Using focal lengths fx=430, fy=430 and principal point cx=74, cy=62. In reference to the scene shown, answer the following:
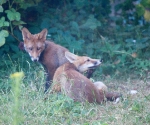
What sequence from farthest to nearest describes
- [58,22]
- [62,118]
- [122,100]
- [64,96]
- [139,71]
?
[58,22] < [139,71] < [122,100] < [64,96] < [62,118]

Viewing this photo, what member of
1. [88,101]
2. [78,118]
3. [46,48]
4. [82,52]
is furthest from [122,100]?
[82,52]

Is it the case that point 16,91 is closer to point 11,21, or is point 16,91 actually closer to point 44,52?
point 44,52

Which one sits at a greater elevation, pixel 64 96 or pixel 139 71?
pixel 64 96

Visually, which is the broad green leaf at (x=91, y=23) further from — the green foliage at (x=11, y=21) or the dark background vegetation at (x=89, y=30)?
the green foliage at (x=11, y=21)

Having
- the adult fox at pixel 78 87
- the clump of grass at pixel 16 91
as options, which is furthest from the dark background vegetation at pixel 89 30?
the clump of grass at pixel 16 91

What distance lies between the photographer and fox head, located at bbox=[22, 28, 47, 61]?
300 inches

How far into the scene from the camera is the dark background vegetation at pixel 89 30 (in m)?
8.37

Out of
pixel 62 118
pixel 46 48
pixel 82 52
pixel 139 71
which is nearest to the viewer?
pixel 62 118

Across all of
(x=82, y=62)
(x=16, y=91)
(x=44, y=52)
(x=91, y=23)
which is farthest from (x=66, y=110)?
(x=91, y=23)

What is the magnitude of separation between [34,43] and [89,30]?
8.19ft

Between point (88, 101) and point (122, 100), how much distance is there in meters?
0.69

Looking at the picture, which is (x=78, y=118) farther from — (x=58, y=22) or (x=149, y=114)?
(x=58, y=22)

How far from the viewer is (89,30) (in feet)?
32.5

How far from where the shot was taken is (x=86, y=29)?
9867 millimetres
